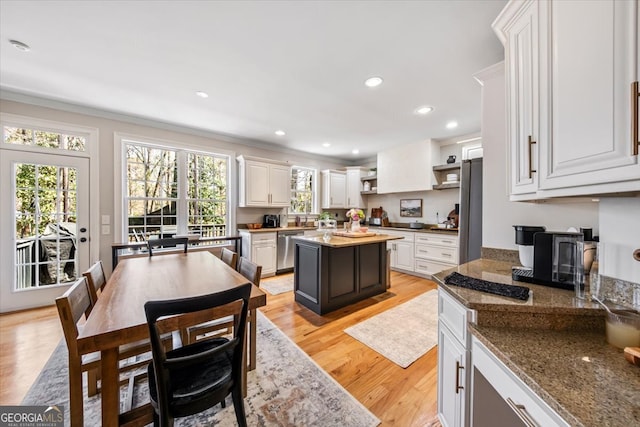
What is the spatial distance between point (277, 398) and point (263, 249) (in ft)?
9.81

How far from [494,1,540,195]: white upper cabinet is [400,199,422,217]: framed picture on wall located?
400 cm

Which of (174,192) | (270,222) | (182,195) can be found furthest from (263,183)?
(174,192)

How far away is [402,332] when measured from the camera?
246 cm

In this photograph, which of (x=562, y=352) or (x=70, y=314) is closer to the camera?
(x=562, y=352)

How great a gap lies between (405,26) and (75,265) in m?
4.70

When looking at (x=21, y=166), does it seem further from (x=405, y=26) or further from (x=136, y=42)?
(x=405, y=26)

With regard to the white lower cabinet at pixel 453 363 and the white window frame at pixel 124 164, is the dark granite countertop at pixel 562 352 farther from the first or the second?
the white window frame at pixel 124 164

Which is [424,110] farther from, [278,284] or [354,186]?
[278,284]

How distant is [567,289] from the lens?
116 centimetres

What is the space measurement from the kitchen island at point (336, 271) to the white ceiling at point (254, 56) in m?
1.81

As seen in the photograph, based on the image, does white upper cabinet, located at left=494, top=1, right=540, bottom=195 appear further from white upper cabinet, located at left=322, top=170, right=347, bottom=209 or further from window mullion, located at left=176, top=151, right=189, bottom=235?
white upper cabinet, located at left=322, top=170, right=347, bottom=209

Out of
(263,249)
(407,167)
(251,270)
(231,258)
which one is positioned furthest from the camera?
(407,167)

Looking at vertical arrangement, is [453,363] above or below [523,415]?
below

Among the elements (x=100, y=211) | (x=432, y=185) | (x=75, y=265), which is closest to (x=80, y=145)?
(x=100, y=211)
